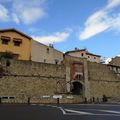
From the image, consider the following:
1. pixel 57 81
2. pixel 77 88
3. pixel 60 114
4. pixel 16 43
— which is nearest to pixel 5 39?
pixel 16 43

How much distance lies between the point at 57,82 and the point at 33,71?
479 centimetres

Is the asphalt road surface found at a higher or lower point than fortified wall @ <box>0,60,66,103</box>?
lower

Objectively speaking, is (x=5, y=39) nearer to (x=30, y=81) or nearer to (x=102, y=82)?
(x=30, y=81)

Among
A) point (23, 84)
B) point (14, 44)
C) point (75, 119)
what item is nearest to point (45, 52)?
point (14, 44)

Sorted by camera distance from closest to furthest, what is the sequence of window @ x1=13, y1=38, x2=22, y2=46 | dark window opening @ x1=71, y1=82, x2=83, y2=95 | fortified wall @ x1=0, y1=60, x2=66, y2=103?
fortified wall @ x1=0, y1=60, x2=66, y2=103, dark window opening @ x1=71, y1=82, x2=83, y2=95, window @ x1=13, y1=38, x2=22, y2=46

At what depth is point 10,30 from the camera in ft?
188

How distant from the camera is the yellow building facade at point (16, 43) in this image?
55562 mm

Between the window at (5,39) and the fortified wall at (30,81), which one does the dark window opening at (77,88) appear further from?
the window at (5,39)

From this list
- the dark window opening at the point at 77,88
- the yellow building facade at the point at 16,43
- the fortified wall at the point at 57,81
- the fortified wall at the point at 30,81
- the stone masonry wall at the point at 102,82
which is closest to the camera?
the fortified wall at the point at 30,81

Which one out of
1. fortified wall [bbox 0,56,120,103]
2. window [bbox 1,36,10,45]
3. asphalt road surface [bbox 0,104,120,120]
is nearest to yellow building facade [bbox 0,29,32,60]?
window [bbox 1,36,10,45]

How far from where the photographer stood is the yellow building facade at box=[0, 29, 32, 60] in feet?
182

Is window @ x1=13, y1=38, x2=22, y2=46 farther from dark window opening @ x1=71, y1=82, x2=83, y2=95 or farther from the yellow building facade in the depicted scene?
dark window opening @ x1=71, y1=82, x2=83, y2=95

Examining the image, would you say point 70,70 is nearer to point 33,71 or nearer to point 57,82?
point 57,82

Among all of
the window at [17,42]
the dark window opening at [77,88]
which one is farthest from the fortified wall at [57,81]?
the window at [17,42]
